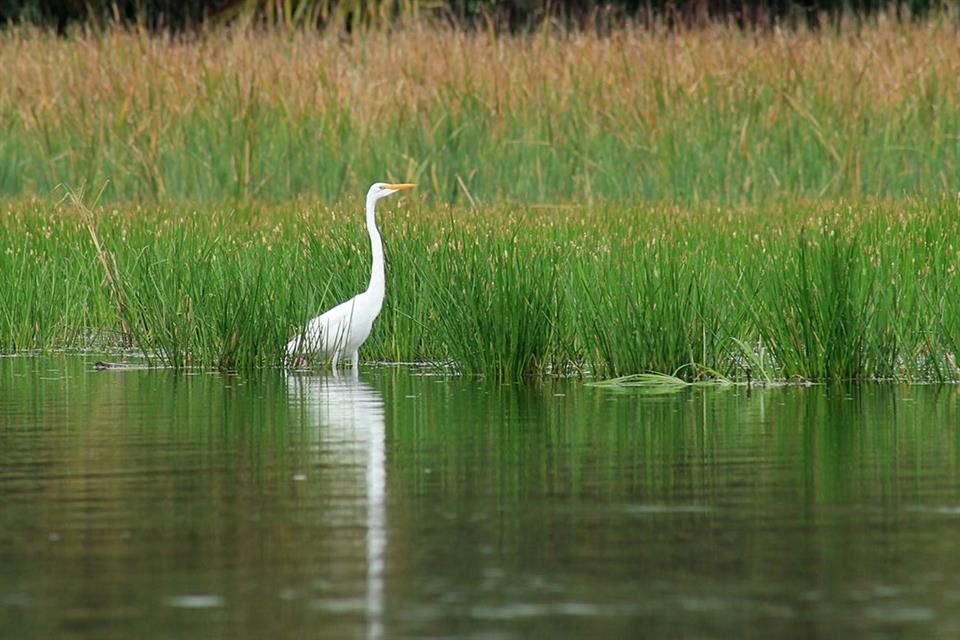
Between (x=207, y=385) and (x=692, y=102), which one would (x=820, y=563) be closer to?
(x=207, y=385)

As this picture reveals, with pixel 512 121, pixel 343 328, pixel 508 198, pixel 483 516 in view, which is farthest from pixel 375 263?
pixel 512 121

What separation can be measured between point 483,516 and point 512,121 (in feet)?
37.9

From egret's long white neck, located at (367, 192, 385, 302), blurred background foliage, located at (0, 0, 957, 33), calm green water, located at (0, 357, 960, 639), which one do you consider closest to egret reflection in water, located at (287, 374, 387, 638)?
calm green water, located at (0, 357, 960, 639)

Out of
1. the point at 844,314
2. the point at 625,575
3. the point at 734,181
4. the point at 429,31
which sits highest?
the point at 429,31

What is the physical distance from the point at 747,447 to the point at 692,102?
1004 cm

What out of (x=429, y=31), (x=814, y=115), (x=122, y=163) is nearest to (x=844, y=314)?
(x=814, y=115)

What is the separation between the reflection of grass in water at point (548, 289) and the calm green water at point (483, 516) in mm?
491

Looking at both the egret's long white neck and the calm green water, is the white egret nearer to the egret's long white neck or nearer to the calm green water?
the egret's long white neck

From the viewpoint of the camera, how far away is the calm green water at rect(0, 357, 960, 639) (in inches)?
197

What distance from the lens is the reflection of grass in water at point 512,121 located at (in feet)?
54.9

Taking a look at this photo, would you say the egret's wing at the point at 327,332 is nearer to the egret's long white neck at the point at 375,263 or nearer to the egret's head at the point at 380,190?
the egret's long white neck at the point at 375,263

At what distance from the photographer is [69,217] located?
14.6 meters

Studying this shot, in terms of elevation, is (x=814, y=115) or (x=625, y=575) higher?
(x=814, y=115)

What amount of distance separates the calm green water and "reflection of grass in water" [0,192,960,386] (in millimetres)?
491
